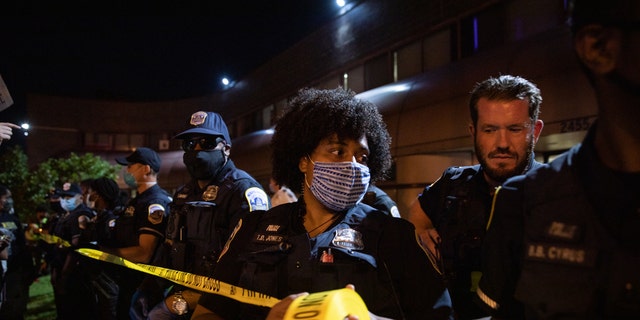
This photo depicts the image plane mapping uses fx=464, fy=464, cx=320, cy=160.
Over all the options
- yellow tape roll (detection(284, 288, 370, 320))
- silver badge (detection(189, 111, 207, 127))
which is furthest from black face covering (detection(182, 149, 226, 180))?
yellow tape roll (detection(284, 288, 370, 320))

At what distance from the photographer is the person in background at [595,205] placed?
1.15 meters

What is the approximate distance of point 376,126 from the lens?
99.7 inches

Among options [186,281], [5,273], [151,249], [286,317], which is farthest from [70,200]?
[286,317]

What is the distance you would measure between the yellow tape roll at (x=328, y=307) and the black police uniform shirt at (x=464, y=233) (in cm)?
110

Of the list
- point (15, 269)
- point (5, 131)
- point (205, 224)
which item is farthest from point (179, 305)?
point (15, 269)

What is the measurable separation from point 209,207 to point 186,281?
113cm

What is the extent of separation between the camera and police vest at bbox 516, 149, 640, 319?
46.9 inches

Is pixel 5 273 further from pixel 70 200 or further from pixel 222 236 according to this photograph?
pixel 222 236

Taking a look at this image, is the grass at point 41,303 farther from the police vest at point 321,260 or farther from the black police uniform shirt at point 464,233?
the black police uniform shirt at point 464,233

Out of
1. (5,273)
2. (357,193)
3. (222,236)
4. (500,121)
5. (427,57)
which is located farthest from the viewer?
(427,57)

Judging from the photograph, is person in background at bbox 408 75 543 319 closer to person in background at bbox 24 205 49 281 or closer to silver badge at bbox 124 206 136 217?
silver badge at bbox 124 206 136 217

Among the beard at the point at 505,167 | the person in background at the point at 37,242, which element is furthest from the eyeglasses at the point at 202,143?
the person in background at the point at 37,242

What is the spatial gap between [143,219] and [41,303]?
7.68 m

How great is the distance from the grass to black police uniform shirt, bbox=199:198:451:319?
8534 millimetres
